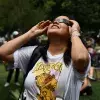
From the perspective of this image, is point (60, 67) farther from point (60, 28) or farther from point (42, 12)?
point (42, 12)

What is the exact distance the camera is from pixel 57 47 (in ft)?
13.2

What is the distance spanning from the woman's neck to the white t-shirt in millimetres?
71

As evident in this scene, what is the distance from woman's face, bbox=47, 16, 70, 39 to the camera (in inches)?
155

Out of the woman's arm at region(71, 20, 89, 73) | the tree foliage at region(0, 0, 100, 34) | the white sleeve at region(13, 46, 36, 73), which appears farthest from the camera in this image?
the tree foliage at region(0, 0, 100, 34)

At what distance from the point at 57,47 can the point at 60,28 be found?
0.17 meters

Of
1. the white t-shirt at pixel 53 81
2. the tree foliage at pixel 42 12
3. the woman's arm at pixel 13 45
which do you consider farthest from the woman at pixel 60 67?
the tree foliage at pixel 42 12

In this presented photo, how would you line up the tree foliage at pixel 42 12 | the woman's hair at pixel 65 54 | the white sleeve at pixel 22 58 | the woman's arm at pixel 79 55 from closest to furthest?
1. the woman's arm at pixel 79 55
2. the woman's hair at pixel 65 54
3. the white sleeve at pixel 22 58
4. the tree foliage at pixel 42 12

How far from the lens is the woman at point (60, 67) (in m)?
3.84

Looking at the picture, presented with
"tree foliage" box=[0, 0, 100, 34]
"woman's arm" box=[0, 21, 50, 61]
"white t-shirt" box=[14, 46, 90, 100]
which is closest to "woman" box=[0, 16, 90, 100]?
"white t-shirt" box=[14, 46, 90, 100]

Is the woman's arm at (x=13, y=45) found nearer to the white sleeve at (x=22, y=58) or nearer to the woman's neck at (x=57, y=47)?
the white sleeve at (x=22, y=58)

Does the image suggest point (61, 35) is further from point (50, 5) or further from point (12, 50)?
point (50, 5)

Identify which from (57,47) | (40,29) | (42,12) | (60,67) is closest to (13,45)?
(40,29)

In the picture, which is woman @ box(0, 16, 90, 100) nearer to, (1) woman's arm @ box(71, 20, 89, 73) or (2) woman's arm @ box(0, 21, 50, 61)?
(1) woman's arm @ box(71, 20, 89, 73)

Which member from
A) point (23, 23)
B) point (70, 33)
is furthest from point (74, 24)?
point (23, 23)
